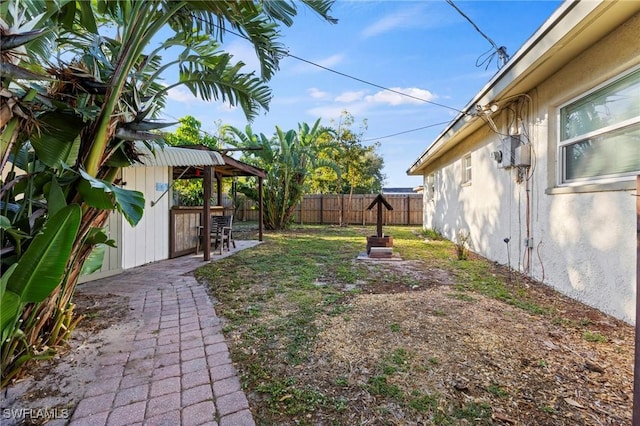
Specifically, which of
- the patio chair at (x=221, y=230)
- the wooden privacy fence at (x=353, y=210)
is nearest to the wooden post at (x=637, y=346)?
the patio chair at (x=221, y=230)

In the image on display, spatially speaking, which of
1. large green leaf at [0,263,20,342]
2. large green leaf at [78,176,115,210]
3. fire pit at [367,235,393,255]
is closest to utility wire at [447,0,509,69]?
fire pit at [367,235,393,255]

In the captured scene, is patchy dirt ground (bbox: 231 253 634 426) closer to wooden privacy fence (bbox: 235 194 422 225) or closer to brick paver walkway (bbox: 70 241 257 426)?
brick paver walkway (bbox: 70 241 257 426)

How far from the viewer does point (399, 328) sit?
295cm

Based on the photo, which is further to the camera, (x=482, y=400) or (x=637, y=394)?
(x=482, y=400)

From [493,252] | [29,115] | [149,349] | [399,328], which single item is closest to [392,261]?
[493,252]

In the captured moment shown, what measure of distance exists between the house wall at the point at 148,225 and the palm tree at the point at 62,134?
3200mm

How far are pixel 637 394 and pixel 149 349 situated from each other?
320 centimetres

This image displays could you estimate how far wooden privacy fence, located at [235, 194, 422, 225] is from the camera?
60.0 feet

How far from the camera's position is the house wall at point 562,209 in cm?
312

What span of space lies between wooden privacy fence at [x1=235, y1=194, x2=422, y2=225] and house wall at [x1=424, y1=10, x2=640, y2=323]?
1106 cm

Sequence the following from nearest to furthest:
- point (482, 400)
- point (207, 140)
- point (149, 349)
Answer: point (482, 400) < point (149, 349) < point (207, 140)

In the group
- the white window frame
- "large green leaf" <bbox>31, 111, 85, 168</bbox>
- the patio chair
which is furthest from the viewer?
the white window frame

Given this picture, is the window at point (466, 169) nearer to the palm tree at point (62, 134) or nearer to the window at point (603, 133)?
the window at point (603, 133)

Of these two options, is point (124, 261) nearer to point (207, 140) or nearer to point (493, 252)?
point (493, 252)
